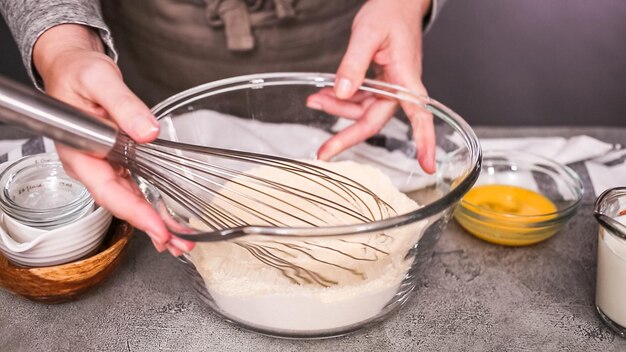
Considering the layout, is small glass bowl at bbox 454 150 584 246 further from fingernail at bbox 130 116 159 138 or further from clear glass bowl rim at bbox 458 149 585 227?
fingernail at bbox 130 116 159 138

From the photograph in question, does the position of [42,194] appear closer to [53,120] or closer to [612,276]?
[53,120]

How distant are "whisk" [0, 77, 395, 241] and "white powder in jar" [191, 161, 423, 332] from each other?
0.03 metres

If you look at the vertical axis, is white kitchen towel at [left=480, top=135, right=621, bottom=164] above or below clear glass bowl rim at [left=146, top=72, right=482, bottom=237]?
below

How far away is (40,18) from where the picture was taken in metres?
0.78

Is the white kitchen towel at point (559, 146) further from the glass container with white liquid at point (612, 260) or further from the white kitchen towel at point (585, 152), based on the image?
the glass container with white liquid at point (612, 260)

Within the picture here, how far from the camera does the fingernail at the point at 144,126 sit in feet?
2.03

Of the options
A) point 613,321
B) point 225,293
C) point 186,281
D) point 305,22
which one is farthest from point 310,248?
point 305,22

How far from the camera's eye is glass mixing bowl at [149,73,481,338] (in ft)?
2.09

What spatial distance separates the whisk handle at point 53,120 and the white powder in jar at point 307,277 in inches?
5.8

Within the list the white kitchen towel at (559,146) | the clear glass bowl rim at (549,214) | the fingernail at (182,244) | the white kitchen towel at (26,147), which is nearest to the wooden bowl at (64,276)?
the fingernail at (182,244)

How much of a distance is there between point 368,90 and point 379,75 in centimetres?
5

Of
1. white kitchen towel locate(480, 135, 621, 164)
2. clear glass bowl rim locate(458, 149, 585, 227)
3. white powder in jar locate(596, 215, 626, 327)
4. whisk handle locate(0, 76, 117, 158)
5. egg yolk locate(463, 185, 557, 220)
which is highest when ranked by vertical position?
whisk handle locate(0, 76, 117, 158)

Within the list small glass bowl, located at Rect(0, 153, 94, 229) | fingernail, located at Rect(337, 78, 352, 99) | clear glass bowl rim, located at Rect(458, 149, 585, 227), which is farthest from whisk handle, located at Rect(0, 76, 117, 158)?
clear glass bowl rim, located at Rect(458, 149, 585, 227)

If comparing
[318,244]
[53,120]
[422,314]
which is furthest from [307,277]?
[53,120]
